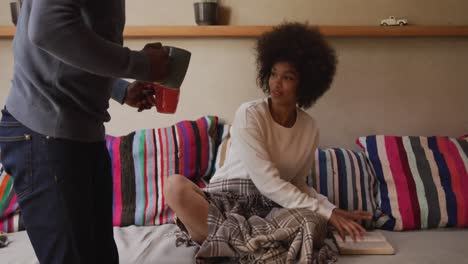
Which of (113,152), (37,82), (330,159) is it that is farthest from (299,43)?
(37,82)

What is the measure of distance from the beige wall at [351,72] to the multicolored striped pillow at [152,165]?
8.3 inches

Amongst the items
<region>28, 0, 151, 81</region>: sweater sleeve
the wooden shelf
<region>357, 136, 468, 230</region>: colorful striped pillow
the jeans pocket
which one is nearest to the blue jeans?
the jeans pocket

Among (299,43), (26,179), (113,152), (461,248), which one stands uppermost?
(299,43)

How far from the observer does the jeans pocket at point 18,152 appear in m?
0.79

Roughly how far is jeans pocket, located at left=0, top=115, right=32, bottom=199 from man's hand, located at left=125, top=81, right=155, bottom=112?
29 centimetres

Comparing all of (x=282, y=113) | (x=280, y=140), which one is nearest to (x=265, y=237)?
(x=280, y=140)

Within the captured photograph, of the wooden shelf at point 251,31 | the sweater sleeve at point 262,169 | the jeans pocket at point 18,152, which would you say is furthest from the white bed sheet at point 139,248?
the wooden shelf at point 251,31

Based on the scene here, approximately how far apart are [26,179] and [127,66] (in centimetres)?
29

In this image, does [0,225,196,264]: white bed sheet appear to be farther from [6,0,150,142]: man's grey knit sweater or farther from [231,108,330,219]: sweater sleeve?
[6,0,150,142]: man's grey knit sweater

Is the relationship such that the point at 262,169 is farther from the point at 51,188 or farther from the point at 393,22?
the point at 393,22

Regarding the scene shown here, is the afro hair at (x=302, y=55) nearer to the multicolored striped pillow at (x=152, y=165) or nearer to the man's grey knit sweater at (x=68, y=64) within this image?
the multicolored striped pillow at (x=152, y=165)

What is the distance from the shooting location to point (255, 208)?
1.47 m

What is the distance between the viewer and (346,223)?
1341 millimetres

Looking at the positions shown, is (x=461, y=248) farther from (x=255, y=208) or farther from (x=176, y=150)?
(x=176, y=150)
